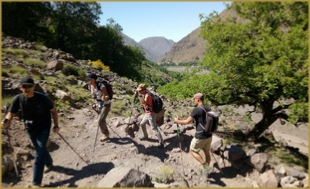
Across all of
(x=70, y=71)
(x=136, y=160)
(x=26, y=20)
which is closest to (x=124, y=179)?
(x=136, y=160)

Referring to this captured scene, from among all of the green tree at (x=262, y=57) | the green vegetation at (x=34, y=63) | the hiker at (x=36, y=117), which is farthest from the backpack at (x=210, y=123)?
the green vegetation at (x=34, y=63)

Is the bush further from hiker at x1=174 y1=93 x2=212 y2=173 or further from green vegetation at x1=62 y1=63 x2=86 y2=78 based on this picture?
hiker at x1=174 y1=93 x2=212 y2=173

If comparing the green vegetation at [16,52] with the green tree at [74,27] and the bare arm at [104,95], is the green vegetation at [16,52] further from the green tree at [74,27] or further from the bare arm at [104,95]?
the green tree at [74,27]

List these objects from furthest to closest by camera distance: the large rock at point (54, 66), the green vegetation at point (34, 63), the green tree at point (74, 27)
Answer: the green tree at point (74, 27) < the large rock at point (54, 66) < the green vegetation at point (34, 63)

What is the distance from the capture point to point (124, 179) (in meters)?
6.47

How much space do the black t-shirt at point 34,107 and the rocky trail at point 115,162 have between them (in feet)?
4.94

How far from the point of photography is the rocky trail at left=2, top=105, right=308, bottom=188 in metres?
7.11

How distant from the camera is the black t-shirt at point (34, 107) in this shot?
6.18 metres

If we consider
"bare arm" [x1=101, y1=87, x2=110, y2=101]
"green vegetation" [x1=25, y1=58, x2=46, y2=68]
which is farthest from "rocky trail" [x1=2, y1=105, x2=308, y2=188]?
"green vegetation" [x1=25, y1=58, x2=46, y2=68]

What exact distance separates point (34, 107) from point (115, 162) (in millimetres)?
3411

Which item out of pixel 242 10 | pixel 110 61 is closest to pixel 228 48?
pixel 242 10

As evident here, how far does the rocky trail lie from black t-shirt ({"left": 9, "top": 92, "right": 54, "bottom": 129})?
1.50 meters

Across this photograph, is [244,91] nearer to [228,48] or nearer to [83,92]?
[228,48]

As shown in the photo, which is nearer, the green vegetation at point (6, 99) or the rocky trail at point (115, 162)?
the rocky trail at point (115, 162)
